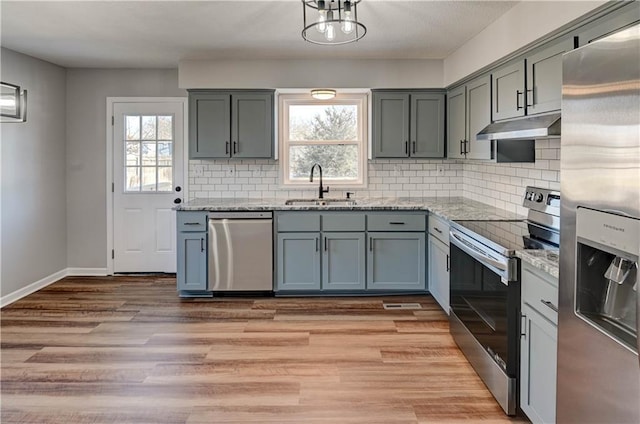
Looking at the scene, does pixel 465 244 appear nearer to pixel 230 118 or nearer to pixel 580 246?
pixel 580 246

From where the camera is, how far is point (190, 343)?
3645 mm

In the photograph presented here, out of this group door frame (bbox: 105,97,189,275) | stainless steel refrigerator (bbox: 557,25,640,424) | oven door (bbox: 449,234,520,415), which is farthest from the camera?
door frame (bbox: 105,97,189,275)

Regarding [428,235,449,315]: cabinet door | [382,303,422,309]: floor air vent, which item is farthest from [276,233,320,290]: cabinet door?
[428,235,449,315]: cabinet door

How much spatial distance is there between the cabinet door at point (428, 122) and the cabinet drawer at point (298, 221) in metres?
1.25

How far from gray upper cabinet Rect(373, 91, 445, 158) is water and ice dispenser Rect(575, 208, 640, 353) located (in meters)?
3.53

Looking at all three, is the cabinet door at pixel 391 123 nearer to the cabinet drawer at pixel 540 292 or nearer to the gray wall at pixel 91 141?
the gray wall at pixel 91 141

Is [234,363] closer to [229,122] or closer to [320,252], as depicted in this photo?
[320,252]

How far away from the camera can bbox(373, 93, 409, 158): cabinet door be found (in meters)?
5.12

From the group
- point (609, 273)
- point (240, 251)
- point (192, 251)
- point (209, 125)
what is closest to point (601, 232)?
point (609, 273)

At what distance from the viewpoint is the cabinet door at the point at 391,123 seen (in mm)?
5121

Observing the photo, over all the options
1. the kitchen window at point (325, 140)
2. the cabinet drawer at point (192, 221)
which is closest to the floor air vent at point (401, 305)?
the kitchen window at point (325, 140)

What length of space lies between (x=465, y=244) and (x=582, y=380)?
1509 millimetres

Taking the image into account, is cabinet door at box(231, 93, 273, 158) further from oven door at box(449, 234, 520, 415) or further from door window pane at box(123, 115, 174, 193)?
oven door at box(449, 234, 520, 415)

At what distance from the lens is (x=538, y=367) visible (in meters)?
2.29
